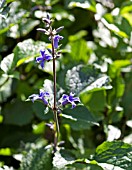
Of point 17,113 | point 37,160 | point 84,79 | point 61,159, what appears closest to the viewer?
point 61,159

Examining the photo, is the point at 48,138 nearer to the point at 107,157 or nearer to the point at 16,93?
the point at 16,93

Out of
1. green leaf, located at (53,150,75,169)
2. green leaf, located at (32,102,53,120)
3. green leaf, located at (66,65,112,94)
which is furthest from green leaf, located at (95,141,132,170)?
green leaf, located at (32,102,53,120)

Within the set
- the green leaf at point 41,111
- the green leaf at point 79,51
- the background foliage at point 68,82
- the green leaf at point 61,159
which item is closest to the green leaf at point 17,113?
the background foliage at point 68,82

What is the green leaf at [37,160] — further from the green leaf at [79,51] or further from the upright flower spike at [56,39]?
the green leaf at [79,51]

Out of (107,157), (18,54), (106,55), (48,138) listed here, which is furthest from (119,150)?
(106,55)

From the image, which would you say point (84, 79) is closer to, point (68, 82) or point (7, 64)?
point (68, 82)

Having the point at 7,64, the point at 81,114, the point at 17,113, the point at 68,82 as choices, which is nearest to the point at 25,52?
the point at 7,64

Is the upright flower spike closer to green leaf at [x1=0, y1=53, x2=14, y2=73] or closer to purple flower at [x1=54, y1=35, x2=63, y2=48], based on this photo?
purple flower at [x1=54, y1=35, x2=63, y2=48]
